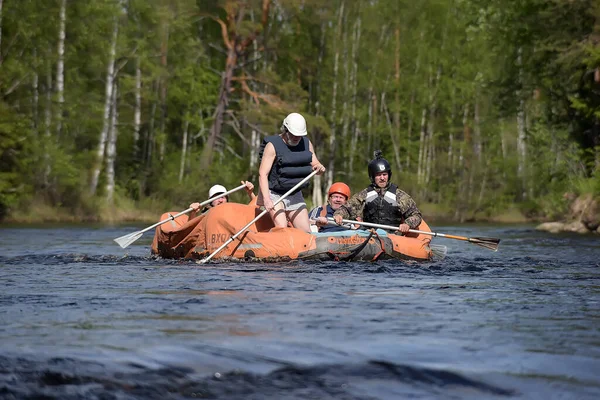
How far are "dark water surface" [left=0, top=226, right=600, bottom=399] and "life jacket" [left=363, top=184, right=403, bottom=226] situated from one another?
244 cm

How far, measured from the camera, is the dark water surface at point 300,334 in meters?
5.14

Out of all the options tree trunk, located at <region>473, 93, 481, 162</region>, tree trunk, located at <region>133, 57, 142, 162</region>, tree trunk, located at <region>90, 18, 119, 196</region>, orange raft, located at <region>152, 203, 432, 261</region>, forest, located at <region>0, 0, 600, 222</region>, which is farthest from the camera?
tree trunk, located at <region>473, 93, 481, 162</region>

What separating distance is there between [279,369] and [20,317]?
8.08 feet

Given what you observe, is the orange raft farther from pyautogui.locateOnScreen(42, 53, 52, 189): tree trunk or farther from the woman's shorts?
pyautogui.locateOnScreen(42, 53, 52, 189): tree trunk

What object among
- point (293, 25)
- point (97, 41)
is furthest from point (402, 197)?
point (293, 25)

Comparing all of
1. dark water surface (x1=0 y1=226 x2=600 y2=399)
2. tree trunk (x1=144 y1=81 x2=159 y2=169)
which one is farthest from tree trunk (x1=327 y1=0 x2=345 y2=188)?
dark water surface (x1=0 y1=226 x2=600 y2=399)

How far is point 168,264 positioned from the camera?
12.9 metres

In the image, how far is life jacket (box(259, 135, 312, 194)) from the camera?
12836 millimetres

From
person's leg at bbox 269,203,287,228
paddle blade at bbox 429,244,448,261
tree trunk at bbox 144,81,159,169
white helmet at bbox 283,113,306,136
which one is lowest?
paddle blade at bbox 429,244,448,261

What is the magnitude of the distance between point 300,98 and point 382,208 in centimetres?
2401

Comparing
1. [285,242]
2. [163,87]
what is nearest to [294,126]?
[285,242]

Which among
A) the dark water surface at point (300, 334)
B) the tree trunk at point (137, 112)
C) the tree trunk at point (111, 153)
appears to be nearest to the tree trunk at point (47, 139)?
the tree trunk at point (111, 153)

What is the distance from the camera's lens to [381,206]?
546 inches

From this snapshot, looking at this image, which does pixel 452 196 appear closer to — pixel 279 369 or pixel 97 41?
pixel 97 41
